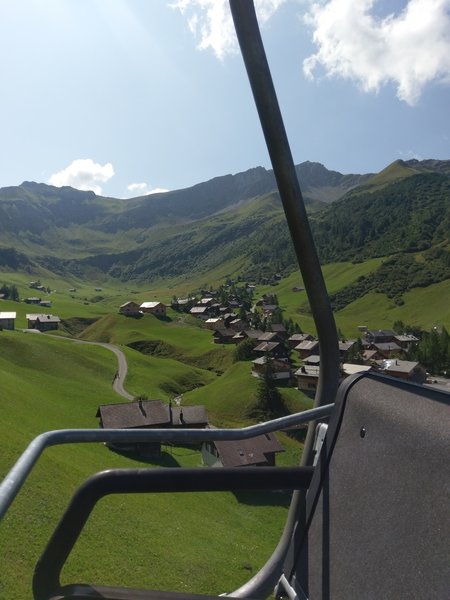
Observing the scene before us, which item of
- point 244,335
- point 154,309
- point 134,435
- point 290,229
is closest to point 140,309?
point 154,309

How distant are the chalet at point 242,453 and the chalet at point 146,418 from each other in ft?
18.7

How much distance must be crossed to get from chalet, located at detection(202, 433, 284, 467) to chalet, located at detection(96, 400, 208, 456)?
5.69 m

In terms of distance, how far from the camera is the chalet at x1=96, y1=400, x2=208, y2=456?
50.5 m

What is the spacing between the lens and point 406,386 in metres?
2.69

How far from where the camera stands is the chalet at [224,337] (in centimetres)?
11950

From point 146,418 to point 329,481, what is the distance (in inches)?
2116

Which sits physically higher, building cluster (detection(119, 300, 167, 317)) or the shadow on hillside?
building cluster (detection(119, 300, 167, 317))

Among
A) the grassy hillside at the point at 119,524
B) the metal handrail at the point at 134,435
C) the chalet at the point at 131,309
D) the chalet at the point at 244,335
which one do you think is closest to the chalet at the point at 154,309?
the chalet at the point at 131,309

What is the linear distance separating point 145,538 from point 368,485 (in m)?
→ 27.9

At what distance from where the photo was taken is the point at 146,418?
54.1m

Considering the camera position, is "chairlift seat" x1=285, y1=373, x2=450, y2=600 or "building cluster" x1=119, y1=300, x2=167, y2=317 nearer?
"chairlift seat" x1=285, y1=373, x2=450, y2=600

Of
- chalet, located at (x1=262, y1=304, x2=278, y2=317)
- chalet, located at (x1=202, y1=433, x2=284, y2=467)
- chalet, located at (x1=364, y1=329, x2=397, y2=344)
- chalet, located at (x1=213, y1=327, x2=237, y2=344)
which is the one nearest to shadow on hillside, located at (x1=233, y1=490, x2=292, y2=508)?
chalet, located at (x1=202, y1=433, x2=284, y2=467)

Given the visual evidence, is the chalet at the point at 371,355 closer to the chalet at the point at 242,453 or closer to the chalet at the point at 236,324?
the chalet at the point at 236,324

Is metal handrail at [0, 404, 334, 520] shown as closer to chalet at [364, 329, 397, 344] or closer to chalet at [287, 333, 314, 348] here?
chalet at [287, 333, 314, 348]
